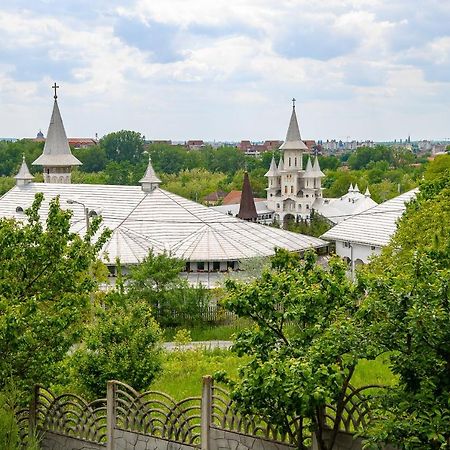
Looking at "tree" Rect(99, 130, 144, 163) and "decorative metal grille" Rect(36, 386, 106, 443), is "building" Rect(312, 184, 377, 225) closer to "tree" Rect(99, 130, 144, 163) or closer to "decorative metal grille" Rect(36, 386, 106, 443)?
"decorative metal grille" Rect(36, 386, 106, 443)

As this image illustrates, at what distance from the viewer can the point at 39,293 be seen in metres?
13.6

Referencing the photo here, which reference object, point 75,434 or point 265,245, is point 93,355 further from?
point 265,245

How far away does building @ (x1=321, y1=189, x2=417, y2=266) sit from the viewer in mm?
43312

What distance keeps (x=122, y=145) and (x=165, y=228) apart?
133m

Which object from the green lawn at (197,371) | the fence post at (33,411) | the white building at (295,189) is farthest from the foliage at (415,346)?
the white building at (295,189)

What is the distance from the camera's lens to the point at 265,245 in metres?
39.1

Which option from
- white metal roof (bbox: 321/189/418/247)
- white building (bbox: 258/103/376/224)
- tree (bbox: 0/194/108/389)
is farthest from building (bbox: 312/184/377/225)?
tree (bbox: 0/194/108/389)

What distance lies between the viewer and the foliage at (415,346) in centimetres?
880

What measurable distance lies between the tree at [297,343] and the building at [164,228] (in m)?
22.3

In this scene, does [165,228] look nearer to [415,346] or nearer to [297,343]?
[297,343]

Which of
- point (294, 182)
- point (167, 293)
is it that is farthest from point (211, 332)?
point (294, 182)

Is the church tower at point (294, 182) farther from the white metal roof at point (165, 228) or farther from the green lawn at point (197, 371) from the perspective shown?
the green lawn at point (197, 371)

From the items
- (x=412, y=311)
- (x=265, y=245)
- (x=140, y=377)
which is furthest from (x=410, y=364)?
(x=265, y=245)

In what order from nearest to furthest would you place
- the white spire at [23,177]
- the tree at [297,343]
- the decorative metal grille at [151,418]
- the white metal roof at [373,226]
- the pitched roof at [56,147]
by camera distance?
the tree at [297,343] < the decorative metal grille at [151,418] < the white metal roof at [373,226] < the white spire at [23,177] < the pitched roof at [56,147]
